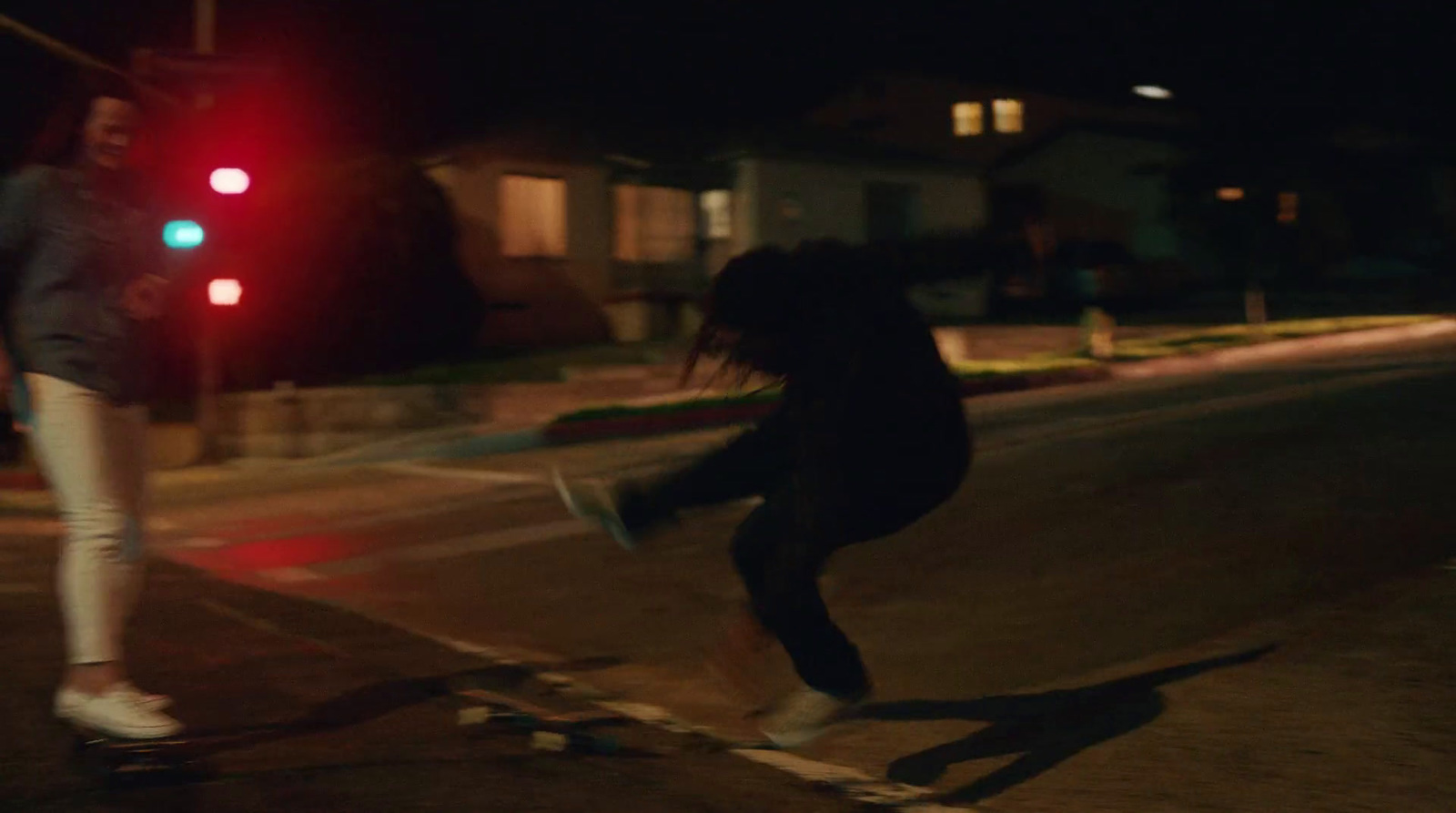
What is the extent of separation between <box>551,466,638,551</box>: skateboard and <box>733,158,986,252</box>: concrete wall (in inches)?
915

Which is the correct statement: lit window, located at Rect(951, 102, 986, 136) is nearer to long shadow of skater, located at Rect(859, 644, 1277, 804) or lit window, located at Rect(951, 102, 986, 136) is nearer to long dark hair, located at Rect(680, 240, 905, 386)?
long shadow of skater, located at Rect(859, 644, 1277, 804)

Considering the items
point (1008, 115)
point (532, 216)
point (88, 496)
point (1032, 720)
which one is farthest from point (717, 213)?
point (88, 496)

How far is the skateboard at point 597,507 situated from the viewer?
15.1ft

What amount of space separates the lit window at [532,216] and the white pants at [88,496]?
20.9 metres

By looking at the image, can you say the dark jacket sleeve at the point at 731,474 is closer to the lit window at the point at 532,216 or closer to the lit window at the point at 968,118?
the lit window at the point at 532,216

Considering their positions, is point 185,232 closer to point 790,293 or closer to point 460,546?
point 460,546

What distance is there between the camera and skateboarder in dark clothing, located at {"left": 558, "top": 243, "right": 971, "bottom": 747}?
436 centimetres

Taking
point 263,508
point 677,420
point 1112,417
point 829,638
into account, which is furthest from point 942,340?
point 829,638

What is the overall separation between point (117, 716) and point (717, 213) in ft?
84.6

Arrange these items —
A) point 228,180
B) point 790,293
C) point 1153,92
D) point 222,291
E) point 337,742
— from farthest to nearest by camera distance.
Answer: point 1153,92, point 222,291, point 228,180, point 337,742, point 790,293

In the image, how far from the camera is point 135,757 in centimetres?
453

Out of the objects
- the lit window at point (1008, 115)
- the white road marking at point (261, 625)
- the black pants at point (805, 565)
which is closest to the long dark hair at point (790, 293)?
the black pants at point (805, 565)

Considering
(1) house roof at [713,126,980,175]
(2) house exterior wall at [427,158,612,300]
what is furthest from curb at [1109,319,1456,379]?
(1) house roof at [713,126,980,175]

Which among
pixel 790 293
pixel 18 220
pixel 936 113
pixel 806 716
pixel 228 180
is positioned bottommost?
pixel 806 716
